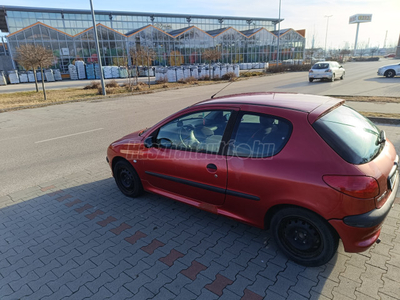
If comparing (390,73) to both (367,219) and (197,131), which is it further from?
(367,219)

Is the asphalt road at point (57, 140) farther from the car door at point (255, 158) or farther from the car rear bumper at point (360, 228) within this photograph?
the car rear bumper at point (360, 228)

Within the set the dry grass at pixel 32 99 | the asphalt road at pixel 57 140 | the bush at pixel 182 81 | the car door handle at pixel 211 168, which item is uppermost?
the car door handle at pixel 211 168

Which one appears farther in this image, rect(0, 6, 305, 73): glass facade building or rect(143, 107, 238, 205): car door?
rect(0, 6, 305, 73): glass facade building

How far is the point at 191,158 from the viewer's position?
3311 mm

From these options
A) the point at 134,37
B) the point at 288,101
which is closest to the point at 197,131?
the point at 288,101

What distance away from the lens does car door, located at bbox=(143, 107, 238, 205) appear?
3112mm

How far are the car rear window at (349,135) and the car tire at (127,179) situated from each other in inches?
107

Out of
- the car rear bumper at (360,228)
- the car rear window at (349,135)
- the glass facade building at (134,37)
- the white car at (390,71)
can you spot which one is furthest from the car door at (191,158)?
the glass facade building at (134,37)

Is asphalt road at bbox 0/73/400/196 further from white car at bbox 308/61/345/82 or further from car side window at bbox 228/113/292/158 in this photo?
white car at bbox 308/61/345/82

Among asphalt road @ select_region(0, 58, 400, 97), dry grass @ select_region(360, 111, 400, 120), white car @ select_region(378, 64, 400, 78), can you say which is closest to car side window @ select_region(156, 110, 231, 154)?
dry grass @ select_region(360, 111, 400, 120)

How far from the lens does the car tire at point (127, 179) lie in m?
4.14

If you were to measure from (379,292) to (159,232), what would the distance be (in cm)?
234

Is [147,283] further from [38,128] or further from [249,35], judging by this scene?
[249,35]

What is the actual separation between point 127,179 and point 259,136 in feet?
7.85
